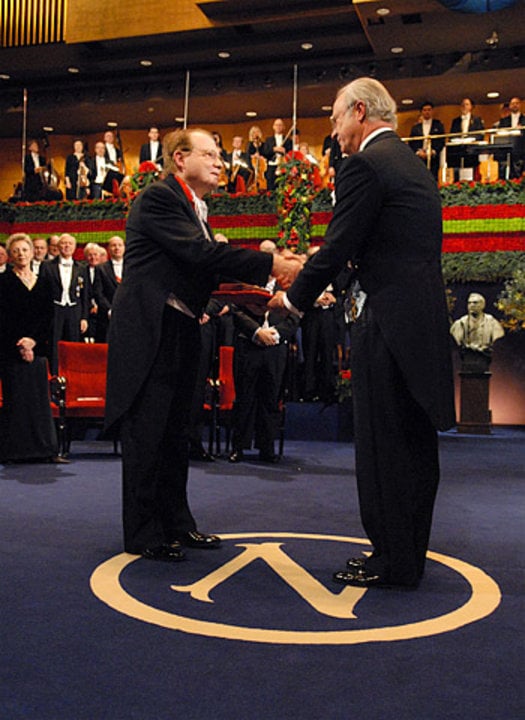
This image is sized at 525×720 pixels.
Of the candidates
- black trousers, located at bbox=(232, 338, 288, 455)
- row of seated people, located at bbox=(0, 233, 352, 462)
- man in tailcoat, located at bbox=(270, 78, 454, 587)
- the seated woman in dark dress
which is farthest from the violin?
man in tailcoat, located at bbox=(270, 78, 454, 587)

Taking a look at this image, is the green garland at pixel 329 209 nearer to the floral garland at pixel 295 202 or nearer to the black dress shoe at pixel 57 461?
the floral garland at pixel 295 202

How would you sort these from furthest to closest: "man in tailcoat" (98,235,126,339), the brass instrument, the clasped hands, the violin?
the brass instrument, the violin, "man in tailcoat" (98,235,126,339), the clasped hands

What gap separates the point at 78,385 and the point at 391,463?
4457 mm

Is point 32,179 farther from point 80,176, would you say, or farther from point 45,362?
point 45,362

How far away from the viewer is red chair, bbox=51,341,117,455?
20.8 feet

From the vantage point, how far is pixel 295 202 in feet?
36.8

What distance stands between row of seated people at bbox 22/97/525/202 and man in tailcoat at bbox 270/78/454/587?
10360 mm

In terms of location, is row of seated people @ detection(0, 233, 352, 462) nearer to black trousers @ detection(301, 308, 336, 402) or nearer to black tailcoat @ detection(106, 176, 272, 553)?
black trousers @ detection(301, 308, 336, 402)

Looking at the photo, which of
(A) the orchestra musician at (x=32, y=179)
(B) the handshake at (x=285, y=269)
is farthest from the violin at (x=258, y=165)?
(B) the handshake at (x=285, y=269)

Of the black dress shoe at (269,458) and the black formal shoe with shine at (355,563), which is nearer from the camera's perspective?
the black formal shoe with shine at (355,563)

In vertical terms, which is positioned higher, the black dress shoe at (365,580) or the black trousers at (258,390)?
the black trousers at (258,390)

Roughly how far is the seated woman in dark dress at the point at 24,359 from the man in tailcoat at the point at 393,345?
12.0 ft

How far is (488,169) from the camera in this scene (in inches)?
496

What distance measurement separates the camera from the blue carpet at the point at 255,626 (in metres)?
1.62
